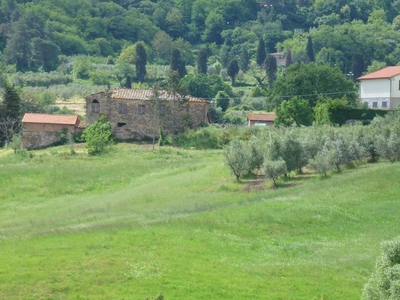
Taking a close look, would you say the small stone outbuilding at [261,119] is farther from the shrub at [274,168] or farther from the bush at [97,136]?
the shrub at [274,168]

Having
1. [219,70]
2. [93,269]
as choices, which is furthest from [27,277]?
[219,70]

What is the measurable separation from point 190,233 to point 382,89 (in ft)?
142

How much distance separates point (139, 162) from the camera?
60.4 meters

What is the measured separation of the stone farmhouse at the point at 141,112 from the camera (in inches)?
2820

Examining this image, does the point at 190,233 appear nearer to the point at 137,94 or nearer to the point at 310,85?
the point at 137,94

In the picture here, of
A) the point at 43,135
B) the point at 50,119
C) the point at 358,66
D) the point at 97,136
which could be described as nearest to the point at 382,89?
the point at 97,136

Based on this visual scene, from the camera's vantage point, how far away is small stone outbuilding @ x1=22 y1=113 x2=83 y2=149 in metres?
69.8

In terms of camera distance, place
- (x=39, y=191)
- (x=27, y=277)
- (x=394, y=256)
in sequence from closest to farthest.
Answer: (x=394, y=256), (x=27, y=277), (x=39, y=191)

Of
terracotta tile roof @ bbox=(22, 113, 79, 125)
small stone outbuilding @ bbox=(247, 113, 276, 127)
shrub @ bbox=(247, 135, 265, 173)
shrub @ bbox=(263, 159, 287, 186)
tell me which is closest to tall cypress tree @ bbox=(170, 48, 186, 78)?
small stone outbuilding @ bbox=(247, 113, 276, 127)

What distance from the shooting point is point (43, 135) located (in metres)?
70.1

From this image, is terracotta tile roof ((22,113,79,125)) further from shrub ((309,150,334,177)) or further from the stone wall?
shrub ((309,150,334,177))

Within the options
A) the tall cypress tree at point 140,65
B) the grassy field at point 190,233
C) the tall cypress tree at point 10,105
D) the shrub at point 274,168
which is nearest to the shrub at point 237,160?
the grassy field at point 190,233

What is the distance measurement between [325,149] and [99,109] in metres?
28.1

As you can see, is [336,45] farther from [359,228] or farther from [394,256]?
[394,256]
